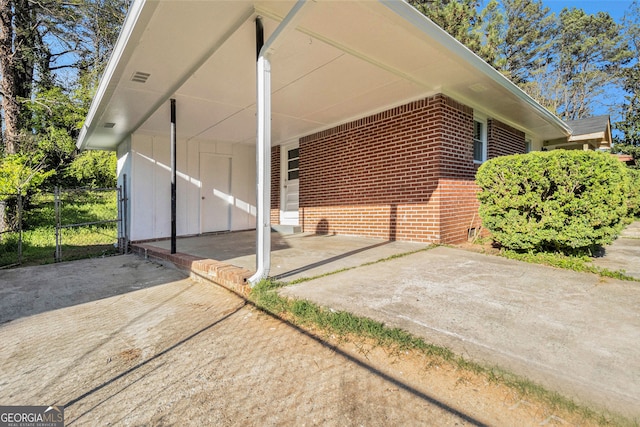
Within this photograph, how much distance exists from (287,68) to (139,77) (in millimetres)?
2081

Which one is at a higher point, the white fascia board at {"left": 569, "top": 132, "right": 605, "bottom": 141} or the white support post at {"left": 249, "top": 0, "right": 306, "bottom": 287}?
Result: the white fascia board at {"left": 569, "top": 132, "right": 605, "bottom": 141}

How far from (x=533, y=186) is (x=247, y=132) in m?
6.00

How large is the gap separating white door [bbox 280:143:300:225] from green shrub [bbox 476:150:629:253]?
4.83 metres

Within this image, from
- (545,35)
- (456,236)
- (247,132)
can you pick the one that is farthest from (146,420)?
(545,35)

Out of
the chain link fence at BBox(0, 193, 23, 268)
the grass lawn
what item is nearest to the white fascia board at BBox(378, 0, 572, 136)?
the grass lawn

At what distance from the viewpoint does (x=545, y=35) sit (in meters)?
20.6

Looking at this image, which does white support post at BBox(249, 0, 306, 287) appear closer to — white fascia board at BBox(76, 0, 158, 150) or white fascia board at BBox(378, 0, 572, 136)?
white fascia board at BBox(76, 0, 158, 150)

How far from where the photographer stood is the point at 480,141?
6.52 m

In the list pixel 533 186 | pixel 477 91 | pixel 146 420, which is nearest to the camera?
pixel 146 420

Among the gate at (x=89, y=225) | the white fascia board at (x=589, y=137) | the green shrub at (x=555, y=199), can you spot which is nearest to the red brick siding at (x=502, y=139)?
the green shrub at (x=555, y=199)

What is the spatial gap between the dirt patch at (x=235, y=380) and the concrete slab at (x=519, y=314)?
32cm

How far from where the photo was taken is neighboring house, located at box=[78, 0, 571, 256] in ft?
10.4

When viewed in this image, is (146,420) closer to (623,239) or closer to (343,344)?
(343,344)

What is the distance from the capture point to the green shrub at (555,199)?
3.60 meters
